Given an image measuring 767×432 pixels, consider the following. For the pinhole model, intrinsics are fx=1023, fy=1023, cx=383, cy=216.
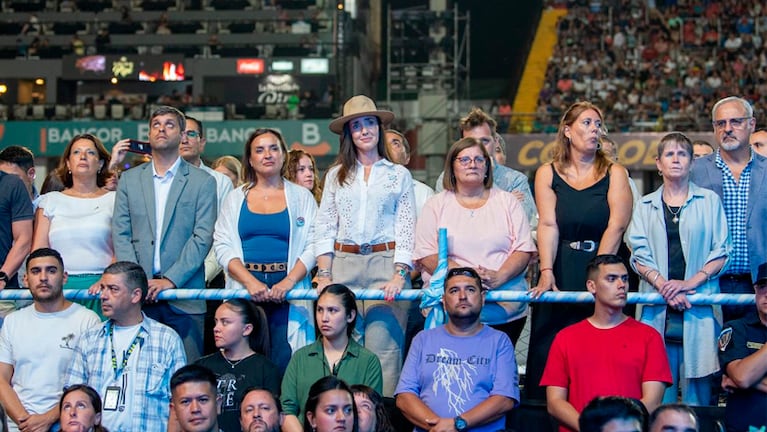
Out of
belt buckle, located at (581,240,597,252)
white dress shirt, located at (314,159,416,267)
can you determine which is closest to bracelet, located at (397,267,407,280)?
white dress shirt, located at (314,159,416,267)

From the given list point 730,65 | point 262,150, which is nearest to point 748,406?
point 262,150

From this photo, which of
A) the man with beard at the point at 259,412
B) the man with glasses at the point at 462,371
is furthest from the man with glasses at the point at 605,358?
the man with beard at the point at 259,412

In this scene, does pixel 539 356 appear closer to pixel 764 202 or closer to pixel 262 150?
pixel 764 202

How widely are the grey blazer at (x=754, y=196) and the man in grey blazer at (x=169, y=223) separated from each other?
3.06 metres

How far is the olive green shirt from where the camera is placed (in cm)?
580

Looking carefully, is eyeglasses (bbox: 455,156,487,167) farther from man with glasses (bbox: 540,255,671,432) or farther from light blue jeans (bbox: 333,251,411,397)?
man with glasses (bbox: 540,255,671,432)

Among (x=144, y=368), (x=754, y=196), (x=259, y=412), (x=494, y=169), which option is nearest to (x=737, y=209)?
(x=754, y=196)

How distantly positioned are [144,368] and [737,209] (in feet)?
12.0

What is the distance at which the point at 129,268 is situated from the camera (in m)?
5.93

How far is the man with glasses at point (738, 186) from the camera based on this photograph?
607 cm

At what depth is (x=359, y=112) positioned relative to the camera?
20.8 feet

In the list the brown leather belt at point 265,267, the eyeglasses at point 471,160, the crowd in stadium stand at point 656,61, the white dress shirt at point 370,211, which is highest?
the crowd in stadium stand at point 656,61

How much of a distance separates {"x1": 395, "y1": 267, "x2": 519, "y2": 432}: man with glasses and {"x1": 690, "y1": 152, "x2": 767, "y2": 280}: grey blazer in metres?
1.63

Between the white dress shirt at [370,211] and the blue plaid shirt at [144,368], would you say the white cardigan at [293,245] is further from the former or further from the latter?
the blue plaid shirt at [144,368]
